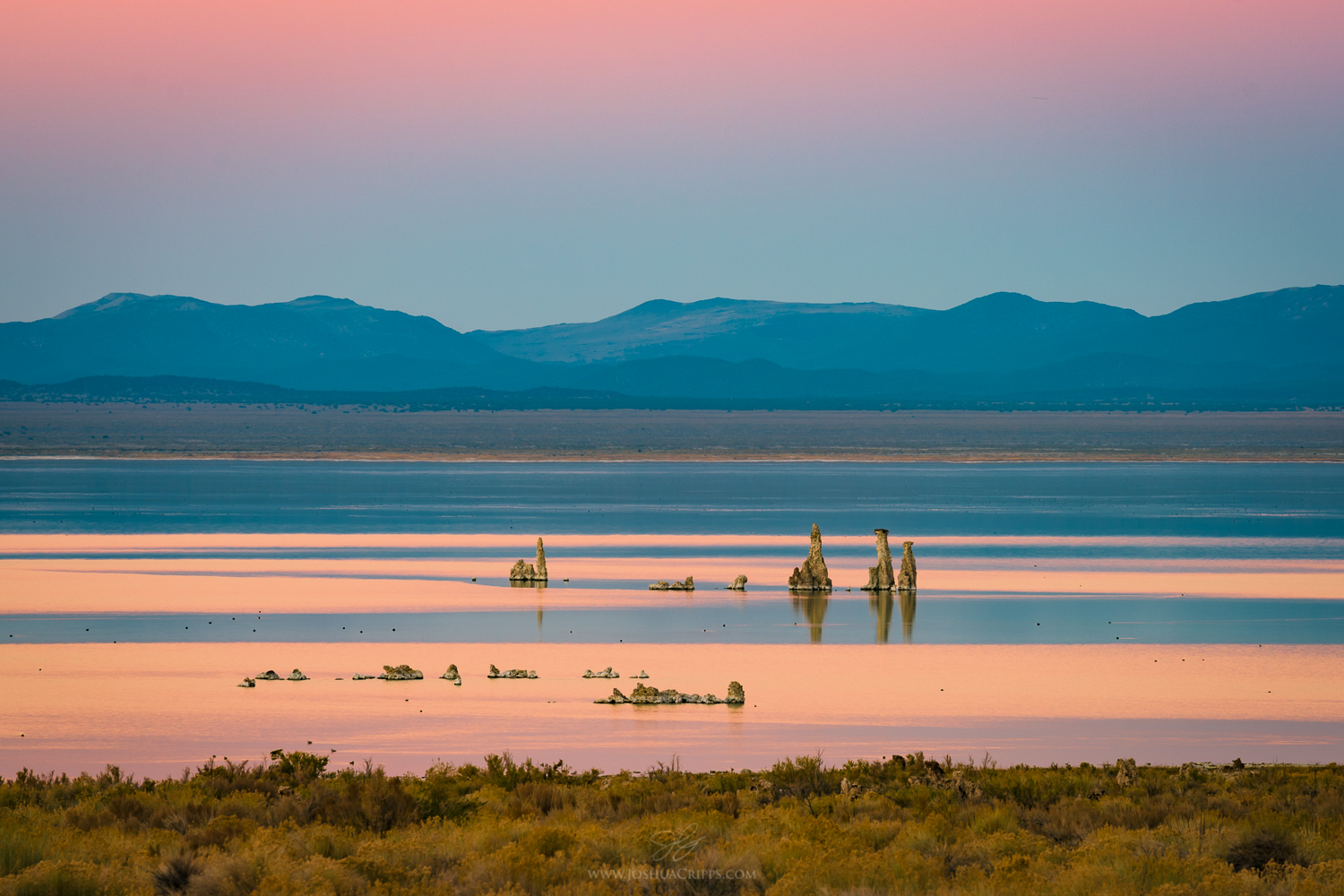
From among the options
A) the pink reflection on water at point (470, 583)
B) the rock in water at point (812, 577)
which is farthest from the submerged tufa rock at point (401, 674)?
the rock in water at point (812, 577)

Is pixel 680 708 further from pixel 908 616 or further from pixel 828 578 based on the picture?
pixel 828 578

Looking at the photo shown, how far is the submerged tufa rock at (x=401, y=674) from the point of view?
21.8 meters

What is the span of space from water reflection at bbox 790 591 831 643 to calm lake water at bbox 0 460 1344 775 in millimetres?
108

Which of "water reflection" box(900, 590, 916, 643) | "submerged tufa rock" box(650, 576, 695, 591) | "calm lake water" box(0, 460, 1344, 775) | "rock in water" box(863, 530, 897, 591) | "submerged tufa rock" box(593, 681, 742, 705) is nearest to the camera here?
"calm lake water" box(0, 460, 1344, 775)

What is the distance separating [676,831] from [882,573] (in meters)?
21.2

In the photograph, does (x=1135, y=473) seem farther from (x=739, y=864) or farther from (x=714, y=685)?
(x=739, y=864)

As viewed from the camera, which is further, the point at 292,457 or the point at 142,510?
the point at 292,457

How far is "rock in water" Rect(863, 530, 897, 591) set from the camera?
3114 cm

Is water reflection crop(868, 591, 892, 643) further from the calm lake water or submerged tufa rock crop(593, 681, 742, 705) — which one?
submerged tufa rock crop(593, 681, 742, 705)

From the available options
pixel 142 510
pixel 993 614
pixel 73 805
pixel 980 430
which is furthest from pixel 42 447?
pixel 73 805

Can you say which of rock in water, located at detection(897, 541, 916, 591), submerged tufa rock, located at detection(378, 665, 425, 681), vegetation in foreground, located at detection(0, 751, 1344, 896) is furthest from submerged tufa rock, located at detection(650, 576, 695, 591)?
vegetation in foreground, located at detection(0, 751, 1344, 896)

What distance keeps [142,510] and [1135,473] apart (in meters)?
49.5

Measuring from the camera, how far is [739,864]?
34.5ft

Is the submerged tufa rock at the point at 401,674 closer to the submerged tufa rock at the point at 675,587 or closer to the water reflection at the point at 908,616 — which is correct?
the water reflection at the point at 908,616
